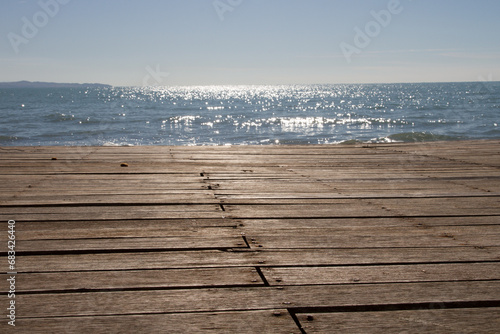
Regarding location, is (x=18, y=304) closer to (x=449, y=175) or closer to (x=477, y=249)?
(x=477, y=249)

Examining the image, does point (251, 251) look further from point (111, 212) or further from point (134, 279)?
point (111, 212)

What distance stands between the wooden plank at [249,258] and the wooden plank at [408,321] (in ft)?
1.37

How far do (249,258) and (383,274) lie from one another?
1.74 ft

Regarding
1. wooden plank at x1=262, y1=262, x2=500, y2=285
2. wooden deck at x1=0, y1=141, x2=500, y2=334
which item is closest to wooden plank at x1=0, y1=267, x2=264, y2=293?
wooden deck at x1=0, y1=141, x2=500, y2=334

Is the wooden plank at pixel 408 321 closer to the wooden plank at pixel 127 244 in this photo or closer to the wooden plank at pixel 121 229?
the wooden plank at pixel 127 244

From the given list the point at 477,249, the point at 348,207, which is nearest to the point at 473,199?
the point at 348,207

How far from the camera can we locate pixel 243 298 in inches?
63.6

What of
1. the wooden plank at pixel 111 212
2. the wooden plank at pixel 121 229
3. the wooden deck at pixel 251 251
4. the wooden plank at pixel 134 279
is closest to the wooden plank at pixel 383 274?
the wooden deck at pixel 251 251

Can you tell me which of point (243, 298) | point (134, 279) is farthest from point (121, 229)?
point (243, 298)

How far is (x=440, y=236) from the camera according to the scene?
2.30 meters

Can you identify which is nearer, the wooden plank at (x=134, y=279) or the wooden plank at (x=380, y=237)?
the wooden plank at (x=134, y=279)

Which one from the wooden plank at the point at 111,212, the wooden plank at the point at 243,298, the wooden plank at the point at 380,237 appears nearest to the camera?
the wooden plank at the point at 243,298

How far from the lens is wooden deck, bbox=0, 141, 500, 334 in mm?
1489

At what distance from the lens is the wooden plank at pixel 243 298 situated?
1.52 meters
